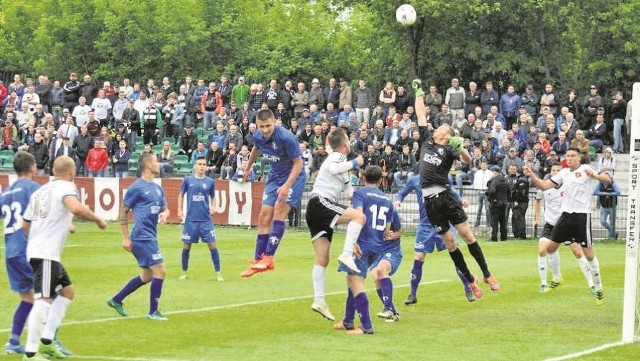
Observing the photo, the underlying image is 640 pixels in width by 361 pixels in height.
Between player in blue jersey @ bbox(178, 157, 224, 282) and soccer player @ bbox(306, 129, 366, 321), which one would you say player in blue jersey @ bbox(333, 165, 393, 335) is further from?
player in blue jersey @ bbox(178, 157, 224, 282)

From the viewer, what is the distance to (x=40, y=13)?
58.1 meters

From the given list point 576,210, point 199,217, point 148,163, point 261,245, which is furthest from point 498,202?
point 148,163

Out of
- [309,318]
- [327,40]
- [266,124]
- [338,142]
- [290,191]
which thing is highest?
[327,40]

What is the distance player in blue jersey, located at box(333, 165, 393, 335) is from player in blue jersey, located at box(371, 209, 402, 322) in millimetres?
306

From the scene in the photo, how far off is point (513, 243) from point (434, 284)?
10743 millimetres

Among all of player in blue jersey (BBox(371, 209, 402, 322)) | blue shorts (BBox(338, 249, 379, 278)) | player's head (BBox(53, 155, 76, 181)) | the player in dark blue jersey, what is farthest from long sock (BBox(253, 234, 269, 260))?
player's head (BBox(53, 155, 76, 181))

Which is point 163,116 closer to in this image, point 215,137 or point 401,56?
point 215,137

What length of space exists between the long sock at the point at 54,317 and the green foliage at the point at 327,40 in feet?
101

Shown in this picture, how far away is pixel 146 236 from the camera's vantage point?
17203 mm

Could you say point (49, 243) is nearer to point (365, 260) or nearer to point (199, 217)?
point (365, 260)

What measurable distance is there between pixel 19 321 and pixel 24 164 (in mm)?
1832

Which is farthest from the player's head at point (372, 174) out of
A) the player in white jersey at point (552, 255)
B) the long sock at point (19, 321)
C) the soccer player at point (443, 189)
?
the player in white jersey at point (552, 255)

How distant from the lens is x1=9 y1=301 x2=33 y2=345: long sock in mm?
14094

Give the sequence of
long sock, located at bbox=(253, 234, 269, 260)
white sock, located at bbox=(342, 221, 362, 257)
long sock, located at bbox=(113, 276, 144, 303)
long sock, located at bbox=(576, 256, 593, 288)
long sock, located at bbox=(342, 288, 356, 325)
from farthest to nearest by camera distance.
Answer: long sock, located at bbox=(576, 256, 593, 288), long sock, located at bbox=(253, 234, 269, 260), long sock, located at bbox=(113, 276, 144, 303), long sock, located at bbox=(342, 288, 356, 325), white sock, located at bbox=(342, 221, 362, 257)
